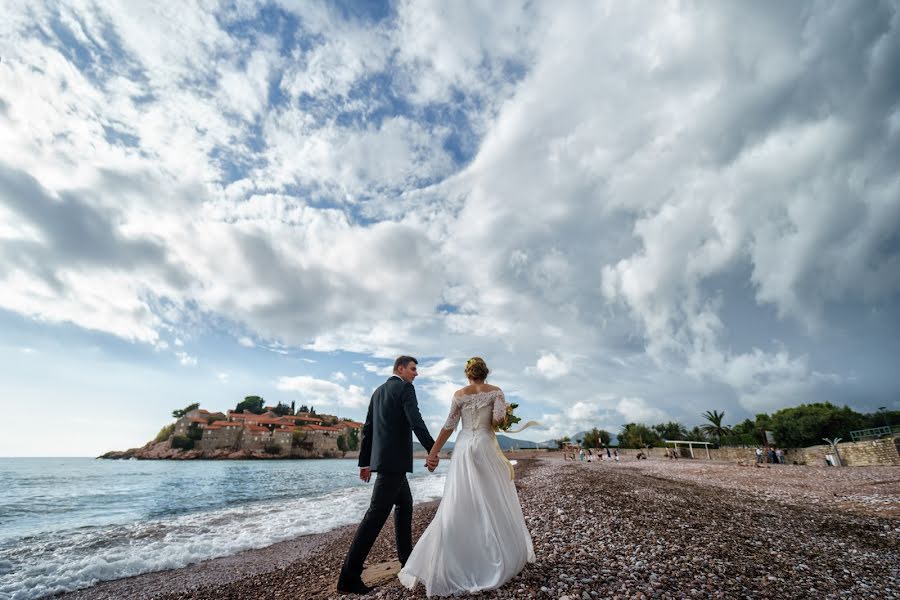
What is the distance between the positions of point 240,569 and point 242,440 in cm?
12159

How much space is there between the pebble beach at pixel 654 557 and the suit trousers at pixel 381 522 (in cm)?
40

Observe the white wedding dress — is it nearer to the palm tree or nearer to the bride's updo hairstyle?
the bride's updo hairstyle

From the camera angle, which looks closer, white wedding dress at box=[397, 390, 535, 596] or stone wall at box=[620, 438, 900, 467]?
white wedding dress at box=[397, 390, 535, 596]

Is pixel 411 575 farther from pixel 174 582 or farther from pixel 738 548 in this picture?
pixel 174 582

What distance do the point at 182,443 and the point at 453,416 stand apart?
139 m

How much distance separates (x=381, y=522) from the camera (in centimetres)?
465

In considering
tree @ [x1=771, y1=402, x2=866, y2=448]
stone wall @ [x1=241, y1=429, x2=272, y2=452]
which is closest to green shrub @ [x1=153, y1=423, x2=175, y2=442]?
stone wall @ [x1=241, y1=429, x2=272, y2=452]

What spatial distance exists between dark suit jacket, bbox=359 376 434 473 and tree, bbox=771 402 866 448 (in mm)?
68296

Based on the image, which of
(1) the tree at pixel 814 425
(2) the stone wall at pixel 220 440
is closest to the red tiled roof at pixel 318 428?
(2) the stone wall at pixel 220 440

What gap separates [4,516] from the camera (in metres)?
17.0

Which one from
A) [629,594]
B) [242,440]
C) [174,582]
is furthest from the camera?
[242,440]

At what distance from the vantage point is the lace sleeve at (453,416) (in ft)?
16.1

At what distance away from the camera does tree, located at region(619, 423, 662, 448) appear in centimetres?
7647

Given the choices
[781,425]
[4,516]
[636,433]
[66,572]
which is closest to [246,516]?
[66,572]
